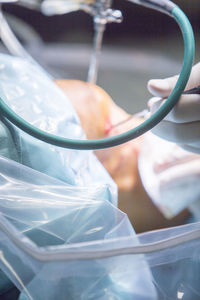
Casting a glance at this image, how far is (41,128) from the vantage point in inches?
22.4

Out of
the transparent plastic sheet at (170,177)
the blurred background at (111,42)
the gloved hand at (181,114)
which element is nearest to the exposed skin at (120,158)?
the transparent plastic sheet at (170,177)

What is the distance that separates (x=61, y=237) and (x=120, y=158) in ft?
1.17

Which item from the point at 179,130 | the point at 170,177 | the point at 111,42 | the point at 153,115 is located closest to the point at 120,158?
the point at 170,177

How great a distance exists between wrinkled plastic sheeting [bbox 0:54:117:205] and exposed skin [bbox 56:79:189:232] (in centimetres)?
12

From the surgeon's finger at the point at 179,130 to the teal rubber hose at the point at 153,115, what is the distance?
12cm

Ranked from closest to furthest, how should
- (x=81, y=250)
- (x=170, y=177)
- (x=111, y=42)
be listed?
(x=81, y=250) < (x=170, y=177) < (x=111, y=42)

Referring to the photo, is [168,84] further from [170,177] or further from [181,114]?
[170,177]

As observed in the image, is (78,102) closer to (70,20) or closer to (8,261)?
(8,261)

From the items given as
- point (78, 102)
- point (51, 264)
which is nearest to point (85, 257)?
point (51, 264)

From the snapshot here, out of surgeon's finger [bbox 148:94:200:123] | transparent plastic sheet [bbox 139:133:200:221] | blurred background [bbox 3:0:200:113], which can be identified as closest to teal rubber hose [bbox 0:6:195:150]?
surgeon's finger [bbox 148:94:200:123]

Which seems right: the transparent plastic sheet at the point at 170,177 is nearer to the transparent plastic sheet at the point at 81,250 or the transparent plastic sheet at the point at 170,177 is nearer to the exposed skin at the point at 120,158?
the exposed skin at the point at 120,158

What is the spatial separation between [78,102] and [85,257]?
47 centimetres

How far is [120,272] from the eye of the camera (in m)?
0.46

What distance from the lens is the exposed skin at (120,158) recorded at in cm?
77
